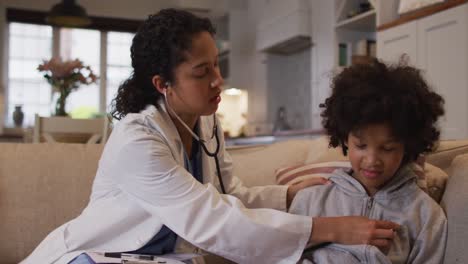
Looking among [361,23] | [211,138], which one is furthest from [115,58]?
[211,138]

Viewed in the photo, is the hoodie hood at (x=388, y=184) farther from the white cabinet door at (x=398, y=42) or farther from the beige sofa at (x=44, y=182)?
the white cabinet door at (x=398, y=42)

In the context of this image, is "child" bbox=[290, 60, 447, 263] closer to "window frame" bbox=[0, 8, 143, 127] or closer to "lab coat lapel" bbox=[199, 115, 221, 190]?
"lab coat lapel" bbox=[199, 115, 221, 190]

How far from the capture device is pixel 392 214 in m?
1.23

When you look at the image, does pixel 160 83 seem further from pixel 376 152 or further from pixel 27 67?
pixel 27 67

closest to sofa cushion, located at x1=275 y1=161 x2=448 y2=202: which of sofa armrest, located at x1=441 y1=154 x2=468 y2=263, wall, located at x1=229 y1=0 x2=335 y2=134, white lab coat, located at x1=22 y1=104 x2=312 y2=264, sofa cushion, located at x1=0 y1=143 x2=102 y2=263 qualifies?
sofa armrest, located at x1=441 y1=154 x2=468 y2=263

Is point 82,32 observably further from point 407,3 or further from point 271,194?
point 271,194

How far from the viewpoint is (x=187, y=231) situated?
1164 millimetres

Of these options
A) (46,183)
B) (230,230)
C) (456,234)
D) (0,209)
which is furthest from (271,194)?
(0,209)

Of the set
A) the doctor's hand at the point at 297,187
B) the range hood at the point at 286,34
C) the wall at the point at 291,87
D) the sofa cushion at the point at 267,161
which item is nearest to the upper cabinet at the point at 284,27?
the range hood at the point at 286,34

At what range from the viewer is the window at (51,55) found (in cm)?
707

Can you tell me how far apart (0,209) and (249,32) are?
5.53m

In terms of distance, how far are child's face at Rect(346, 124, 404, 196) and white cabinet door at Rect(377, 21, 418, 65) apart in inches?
105

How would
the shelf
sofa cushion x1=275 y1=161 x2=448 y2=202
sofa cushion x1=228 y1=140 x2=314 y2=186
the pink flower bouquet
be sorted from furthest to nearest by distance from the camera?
the shelf, the pink flower bouquet, sofa cushion x1=228 y1=140 x2=314 y2=186, sofa cushion x1=275 y1=161 x2=448 y2=202

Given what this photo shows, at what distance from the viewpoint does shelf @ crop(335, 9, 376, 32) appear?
15.5 feet
